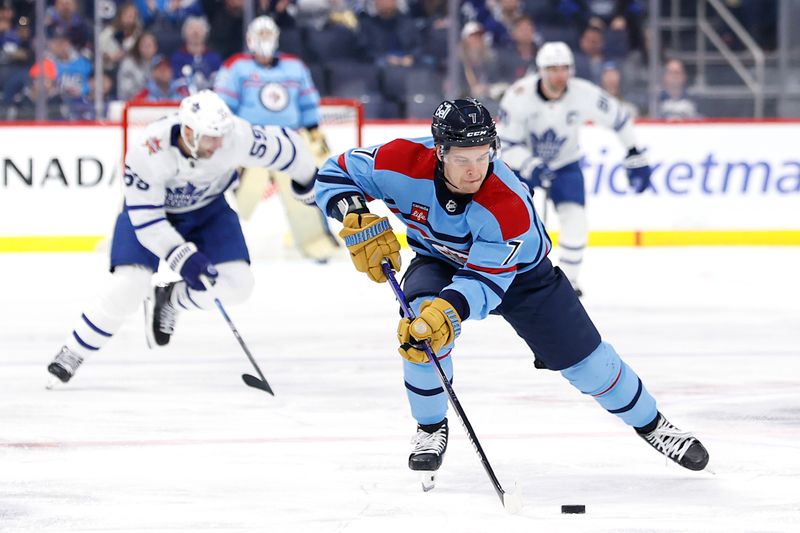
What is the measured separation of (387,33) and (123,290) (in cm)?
470

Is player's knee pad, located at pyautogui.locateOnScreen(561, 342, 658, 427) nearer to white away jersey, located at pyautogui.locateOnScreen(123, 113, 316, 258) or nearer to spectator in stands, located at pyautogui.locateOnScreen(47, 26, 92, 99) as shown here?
white away jersey, located at pyautogui.locateOnScreen(123, 113, 316, 258)

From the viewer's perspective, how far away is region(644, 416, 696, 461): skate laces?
11.5 feet

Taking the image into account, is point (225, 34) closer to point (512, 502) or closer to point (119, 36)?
point (119, 36)

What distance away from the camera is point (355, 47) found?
360 inches

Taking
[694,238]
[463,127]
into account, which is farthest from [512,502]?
[694,238]

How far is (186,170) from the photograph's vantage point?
187 inches

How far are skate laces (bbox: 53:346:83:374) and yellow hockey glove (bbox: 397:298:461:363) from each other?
A: 1939 millimetres

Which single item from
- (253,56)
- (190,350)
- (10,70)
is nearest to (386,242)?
(190,350)

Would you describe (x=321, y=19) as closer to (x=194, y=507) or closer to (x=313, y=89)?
(x=313, y=89)

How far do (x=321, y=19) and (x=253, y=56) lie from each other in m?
0.99

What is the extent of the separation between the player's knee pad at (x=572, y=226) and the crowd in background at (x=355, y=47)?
2.01m

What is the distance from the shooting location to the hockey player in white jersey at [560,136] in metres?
6.96

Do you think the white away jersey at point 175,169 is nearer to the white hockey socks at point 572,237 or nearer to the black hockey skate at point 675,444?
the black hockey skate at point 675,444

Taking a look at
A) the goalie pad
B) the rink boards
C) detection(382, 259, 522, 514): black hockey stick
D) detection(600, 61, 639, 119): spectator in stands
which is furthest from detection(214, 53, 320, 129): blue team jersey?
detection(382, 259, 522, 514): black hockey stick
